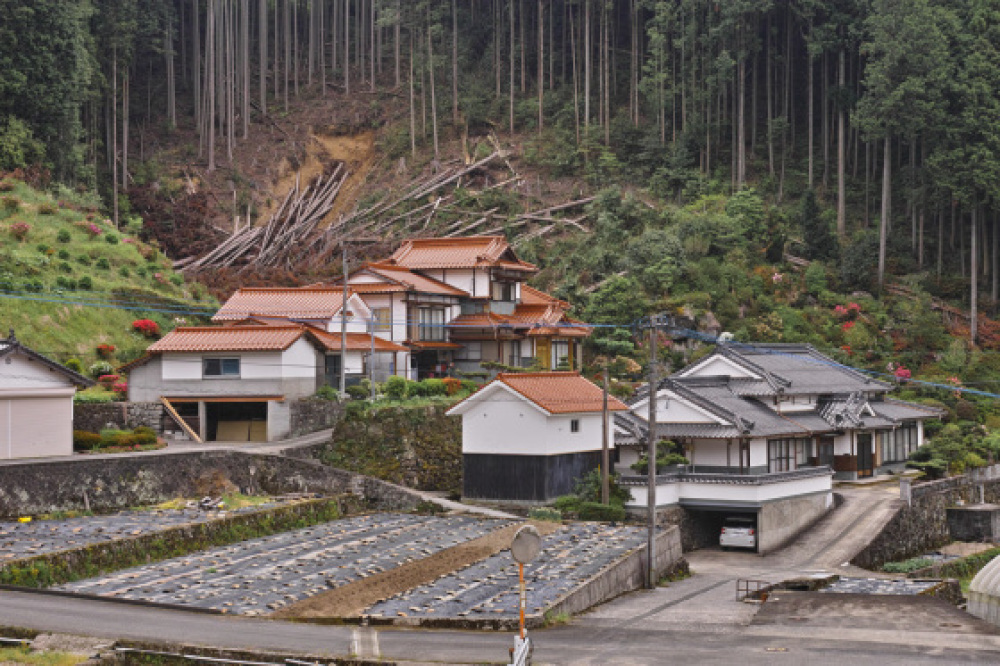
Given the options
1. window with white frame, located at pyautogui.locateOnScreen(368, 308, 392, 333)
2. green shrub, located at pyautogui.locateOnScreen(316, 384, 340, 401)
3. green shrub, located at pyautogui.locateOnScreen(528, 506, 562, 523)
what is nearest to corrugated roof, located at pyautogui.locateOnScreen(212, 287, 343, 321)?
window with white frame, located at pyautogui.locateOnScreen(368, 308, 392, 333)

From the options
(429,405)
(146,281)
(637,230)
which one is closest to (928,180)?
(637,230)

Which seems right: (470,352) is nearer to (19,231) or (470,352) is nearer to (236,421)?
(236,421)

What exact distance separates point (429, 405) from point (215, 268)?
30237 mm

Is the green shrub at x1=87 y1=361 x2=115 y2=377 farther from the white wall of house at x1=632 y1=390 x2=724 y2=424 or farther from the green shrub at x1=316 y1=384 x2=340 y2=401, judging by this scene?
the white wall of house at x1=632 y1=390 x2=724 y2=424

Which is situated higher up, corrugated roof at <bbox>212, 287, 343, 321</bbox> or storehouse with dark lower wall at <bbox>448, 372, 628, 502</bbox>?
corrugated roof at <bbox>212, 287, 343, 321</bbox>

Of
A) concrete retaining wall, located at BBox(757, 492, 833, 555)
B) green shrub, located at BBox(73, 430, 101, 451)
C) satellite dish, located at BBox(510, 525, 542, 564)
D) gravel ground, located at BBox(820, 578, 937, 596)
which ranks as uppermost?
green shrub, located at BBox(73, 430, 101, 451)

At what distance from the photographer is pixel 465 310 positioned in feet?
171

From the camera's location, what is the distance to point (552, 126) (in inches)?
3009

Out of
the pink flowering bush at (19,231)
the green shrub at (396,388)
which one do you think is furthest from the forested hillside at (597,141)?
the green shrub at (396,388)

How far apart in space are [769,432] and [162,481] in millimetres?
19979

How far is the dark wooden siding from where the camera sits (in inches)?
1321

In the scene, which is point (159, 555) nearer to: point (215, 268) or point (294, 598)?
point (294, 598)

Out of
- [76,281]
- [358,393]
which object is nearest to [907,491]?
[358,393]

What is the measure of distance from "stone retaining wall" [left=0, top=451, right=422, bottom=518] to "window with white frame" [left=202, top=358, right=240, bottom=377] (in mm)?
5961
